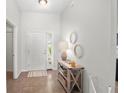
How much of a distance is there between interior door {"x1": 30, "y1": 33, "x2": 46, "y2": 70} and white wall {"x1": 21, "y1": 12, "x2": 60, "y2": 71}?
0.25 m

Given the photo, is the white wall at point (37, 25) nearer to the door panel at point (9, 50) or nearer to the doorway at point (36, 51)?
the doorway at point (36, 51)

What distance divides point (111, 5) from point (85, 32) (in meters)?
1.17

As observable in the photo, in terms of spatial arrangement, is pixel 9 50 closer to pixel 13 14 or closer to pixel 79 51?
pixel 13 14

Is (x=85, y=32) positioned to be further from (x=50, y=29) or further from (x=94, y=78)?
(x=50, y=29)

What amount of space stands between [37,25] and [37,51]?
133 cm

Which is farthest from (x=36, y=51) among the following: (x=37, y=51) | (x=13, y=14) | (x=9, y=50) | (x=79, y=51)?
(x=79, y=51)

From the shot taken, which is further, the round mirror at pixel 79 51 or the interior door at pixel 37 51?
the interior door at pixel 37 51

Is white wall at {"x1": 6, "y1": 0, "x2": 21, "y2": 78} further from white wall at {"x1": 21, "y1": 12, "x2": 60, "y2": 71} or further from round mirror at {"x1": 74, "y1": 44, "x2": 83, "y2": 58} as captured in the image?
round mirror at {"x1": 74, "y1": 44, "x2": 83, "y2": 58}

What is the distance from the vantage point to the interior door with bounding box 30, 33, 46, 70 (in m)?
5.94

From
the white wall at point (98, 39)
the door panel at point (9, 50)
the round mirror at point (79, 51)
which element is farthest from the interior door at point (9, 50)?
the white wall at point (98, 39)

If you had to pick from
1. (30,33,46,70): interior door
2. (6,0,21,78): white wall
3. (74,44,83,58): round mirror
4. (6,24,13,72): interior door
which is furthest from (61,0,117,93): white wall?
(6,24,13,72): interior door

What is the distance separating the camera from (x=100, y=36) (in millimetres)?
2363

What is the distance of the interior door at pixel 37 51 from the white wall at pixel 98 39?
118 inches

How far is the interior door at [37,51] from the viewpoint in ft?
19.5
